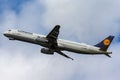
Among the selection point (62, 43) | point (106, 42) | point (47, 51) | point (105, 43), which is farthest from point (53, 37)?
point (106, 42)

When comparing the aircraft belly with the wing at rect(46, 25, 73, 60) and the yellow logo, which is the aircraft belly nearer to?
the wing at rect(46, 25, 73, 60)

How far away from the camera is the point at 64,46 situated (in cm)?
14138

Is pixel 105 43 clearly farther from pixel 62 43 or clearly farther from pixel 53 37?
pixel 53 37

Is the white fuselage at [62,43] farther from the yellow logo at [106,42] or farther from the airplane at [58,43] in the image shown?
the yellow logo at [106,42]

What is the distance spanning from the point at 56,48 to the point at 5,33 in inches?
707

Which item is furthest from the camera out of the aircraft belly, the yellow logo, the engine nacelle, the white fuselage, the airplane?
the engine nacelle

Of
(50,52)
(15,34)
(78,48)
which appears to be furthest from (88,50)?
(15,34)

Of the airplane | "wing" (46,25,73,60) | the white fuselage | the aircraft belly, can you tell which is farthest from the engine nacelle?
the aircraft belly

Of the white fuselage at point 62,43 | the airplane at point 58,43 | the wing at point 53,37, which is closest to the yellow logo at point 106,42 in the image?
the airplane at point 58,43

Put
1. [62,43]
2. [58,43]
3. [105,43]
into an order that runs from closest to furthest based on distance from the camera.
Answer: [62,43] → [58,43] → [105,43]

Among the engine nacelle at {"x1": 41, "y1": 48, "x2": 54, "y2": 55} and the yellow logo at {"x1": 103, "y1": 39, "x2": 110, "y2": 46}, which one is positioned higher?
the yellow logo at {"x1": 103, "y1": 39, "x2": 110, "y2": 46}

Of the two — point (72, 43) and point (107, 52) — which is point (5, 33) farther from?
point (107, 52)

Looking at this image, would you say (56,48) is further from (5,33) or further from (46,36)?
(5,33)

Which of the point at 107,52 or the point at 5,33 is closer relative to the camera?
the point at 107,52
